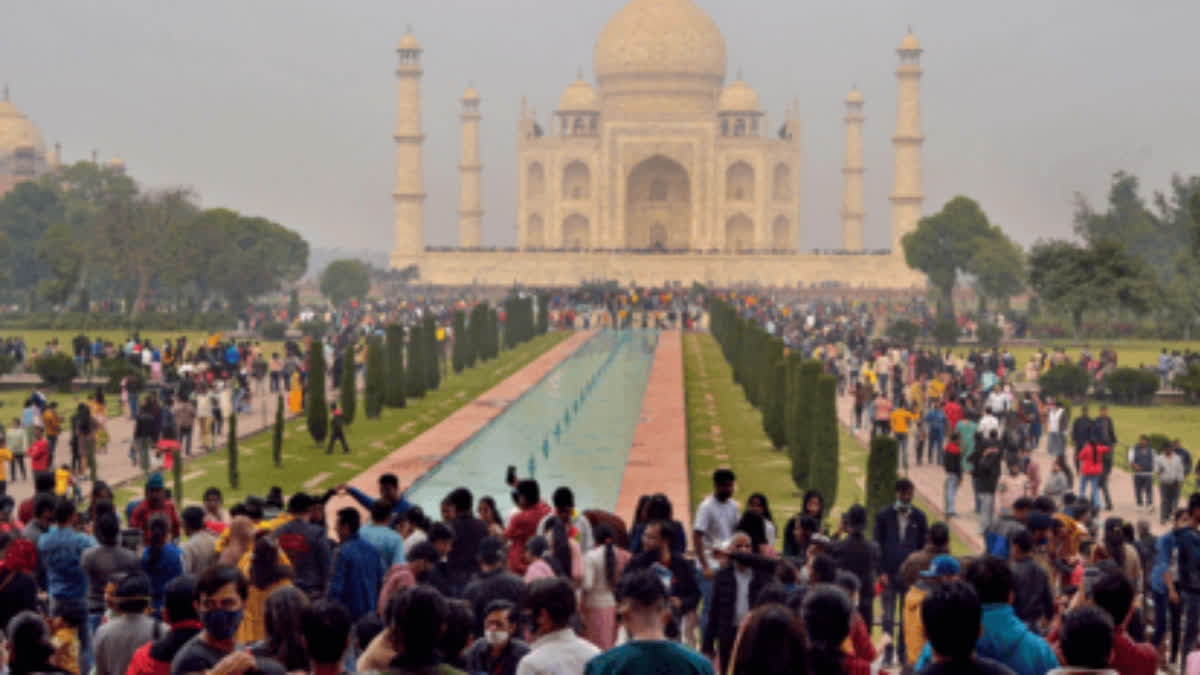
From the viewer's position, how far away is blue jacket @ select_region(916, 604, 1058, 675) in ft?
14.5

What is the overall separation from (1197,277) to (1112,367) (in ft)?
43.7

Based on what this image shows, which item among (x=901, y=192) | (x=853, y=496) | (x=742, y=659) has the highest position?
(x=901, y=192)

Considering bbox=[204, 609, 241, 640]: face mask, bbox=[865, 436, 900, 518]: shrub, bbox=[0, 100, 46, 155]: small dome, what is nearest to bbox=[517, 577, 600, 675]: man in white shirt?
bbox=[204, 609, 241, 640]: face mask

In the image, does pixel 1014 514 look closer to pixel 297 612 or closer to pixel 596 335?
pixel 297 612

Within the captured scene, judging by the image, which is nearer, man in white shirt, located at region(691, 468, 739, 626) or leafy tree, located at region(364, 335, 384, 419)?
man in white shirt, located at region(691, 468, 739, 626)

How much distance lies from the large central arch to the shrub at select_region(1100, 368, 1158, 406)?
36608 mm

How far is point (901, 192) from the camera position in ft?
168

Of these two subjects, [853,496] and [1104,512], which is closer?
[1104,512]

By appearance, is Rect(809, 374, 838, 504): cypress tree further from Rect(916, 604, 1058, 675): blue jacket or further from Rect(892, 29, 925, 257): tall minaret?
Rect(892, 29, 925, 257): tall minaret

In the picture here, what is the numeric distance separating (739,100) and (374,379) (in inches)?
1540

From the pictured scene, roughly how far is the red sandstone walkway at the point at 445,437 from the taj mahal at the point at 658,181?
79.4 ft

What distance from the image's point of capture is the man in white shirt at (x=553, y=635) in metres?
4.28

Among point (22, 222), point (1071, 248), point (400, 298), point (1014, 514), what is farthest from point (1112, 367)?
point (22, 222)

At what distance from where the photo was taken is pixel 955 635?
3.88 meters
